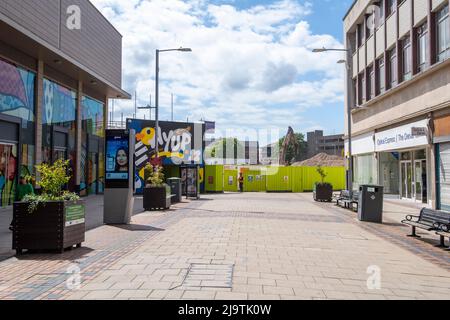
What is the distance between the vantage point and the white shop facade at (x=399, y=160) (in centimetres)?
1927

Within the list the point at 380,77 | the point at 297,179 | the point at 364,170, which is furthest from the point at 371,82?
the point at 297,179

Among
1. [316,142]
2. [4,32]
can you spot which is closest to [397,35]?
[4,32]

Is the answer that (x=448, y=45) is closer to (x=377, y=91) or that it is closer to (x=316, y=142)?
(x=377, y=91)

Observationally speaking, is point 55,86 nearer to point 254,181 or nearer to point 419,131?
point 419,131

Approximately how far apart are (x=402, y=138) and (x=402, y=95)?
2.14m

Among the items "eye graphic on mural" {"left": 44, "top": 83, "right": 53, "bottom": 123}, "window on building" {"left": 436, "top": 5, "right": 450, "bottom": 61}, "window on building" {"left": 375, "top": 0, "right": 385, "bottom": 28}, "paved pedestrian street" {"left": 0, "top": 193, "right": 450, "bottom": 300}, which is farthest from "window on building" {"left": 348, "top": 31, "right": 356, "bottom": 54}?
"paved pedestrian street" {"left": 0, "top": 193, "right": 450, "bottom": 300}

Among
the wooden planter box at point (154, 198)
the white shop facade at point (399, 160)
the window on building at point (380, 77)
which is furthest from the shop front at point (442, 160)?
the wooden planter box at point (154, 198)

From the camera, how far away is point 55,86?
2191 centimetres

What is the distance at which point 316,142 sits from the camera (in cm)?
13025

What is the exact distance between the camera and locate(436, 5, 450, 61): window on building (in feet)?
55.1

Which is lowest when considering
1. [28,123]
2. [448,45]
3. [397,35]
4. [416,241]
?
[416,241]

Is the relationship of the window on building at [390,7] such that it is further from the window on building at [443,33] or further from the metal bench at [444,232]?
the metal bench at [444,232]
